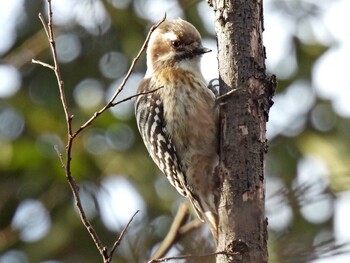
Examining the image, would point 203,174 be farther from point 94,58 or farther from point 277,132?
point 94,58

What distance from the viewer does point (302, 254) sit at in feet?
13.0

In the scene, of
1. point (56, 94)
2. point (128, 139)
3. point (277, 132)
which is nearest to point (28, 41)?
point (56, 94)

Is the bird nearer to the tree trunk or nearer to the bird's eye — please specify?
the bird's eye

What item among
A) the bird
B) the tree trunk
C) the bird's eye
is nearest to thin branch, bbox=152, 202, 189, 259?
the bird

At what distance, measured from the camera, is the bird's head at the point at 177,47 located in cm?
548

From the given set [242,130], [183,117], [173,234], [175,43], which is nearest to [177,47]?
[175,43]

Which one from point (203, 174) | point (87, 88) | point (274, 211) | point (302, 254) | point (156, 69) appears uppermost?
point (87, 88)

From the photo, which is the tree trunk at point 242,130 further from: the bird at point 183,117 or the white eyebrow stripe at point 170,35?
the white eyebrow stripe at point 170,35

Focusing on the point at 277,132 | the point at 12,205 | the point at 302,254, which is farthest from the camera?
the point at 12,205

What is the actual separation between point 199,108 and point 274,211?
109cm

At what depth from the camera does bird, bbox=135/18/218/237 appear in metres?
5.09

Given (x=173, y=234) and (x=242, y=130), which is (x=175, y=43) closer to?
(x=173, y=234)

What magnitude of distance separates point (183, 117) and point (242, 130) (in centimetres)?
96

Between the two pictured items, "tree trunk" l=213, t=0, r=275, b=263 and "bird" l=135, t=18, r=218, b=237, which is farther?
"bird" l=135, t=18, r=218, b=237
